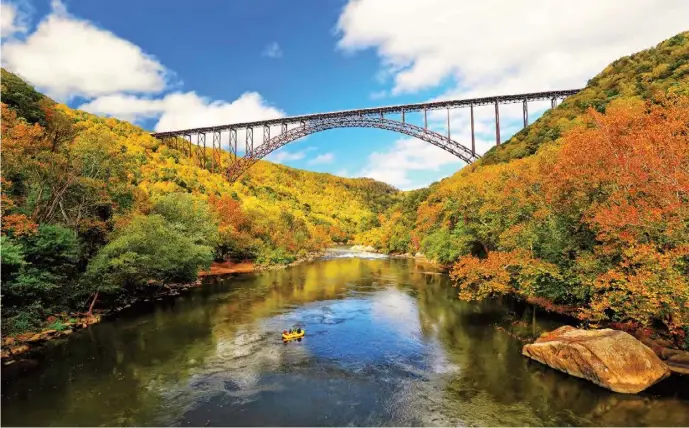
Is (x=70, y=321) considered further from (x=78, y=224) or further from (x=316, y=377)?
(x=316, y=377)

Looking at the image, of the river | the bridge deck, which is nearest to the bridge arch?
the bridge deck

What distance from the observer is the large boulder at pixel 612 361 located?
38.5 ft

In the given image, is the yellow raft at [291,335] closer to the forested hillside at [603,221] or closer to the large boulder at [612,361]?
the forested hillside at [603,221]

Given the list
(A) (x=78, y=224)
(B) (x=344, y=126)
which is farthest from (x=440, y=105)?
(A) (x=78, y=224)

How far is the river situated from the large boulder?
1.07 feet

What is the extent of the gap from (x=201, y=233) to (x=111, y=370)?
58.9 feet

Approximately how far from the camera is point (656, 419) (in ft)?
33.6

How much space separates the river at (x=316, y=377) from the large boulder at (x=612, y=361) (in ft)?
1.07

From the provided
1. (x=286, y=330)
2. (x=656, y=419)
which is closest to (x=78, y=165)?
(x=286, y=330)

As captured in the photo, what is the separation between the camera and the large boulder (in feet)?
38.5

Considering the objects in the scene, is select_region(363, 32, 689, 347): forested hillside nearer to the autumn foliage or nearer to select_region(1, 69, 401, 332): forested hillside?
the autumn foliage

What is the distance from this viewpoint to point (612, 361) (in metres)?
12.0

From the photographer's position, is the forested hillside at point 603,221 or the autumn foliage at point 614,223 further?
the forested hillside at point 603,221

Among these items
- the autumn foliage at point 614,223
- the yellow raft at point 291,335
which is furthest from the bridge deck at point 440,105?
the yellow raft at point 291,335
